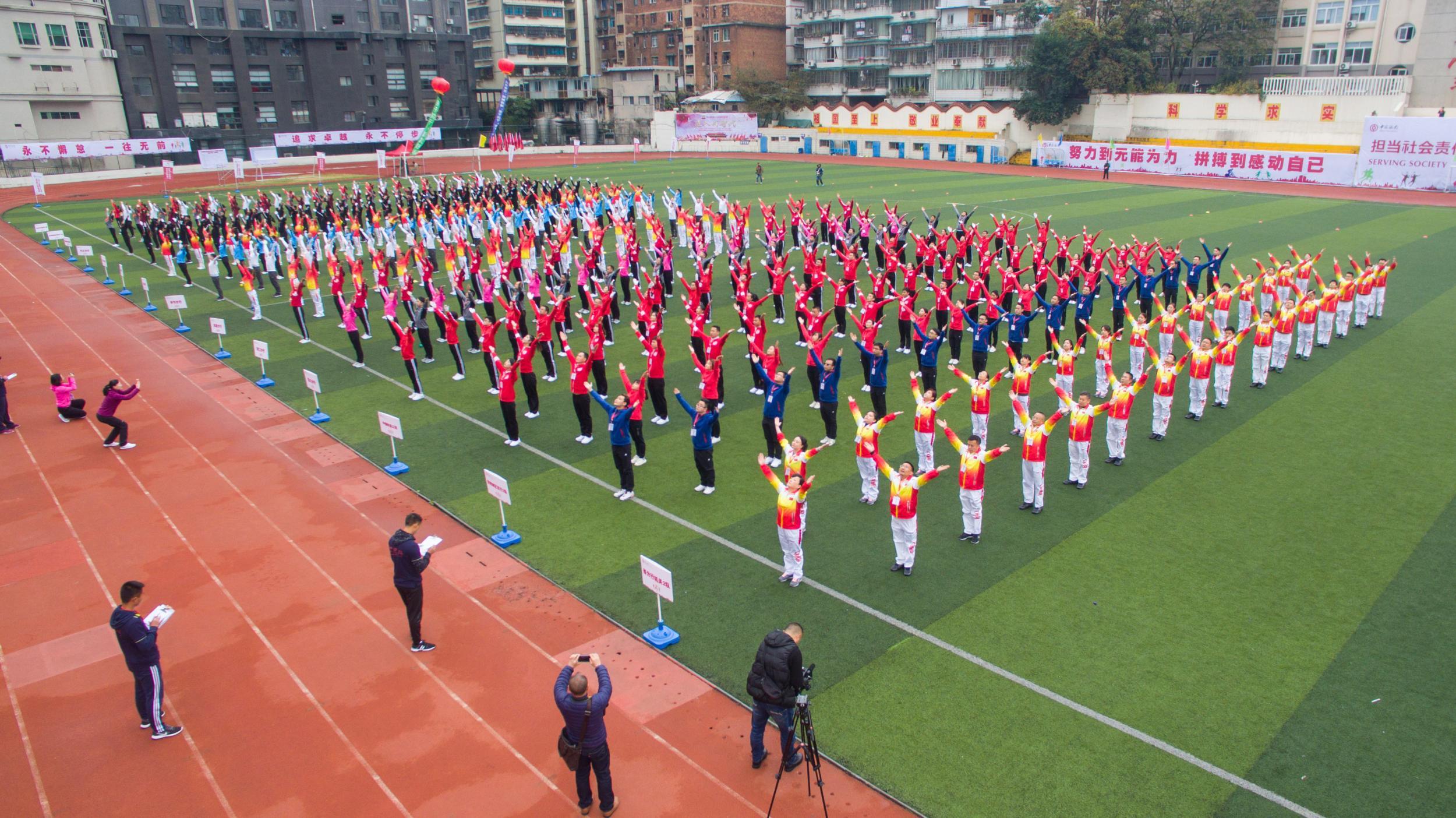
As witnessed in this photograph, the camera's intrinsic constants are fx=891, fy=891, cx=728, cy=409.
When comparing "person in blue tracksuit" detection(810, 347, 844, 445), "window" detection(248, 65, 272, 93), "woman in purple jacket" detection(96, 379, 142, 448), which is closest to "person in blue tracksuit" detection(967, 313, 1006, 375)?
"person in blue tracksuit" detection(810, 347, 844, 445)

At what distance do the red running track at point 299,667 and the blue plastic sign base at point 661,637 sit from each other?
13 centimetres

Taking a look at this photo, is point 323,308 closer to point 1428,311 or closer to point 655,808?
point 655,808

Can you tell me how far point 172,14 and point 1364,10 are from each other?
90.2m

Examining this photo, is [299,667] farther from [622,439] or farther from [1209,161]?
[1209,161]

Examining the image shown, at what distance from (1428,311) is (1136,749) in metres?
22.0

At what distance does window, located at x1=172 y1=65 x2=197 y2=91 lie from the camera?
73875 mm

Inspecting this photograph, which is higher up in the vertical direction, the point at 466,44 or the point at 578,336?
the point at 466,44

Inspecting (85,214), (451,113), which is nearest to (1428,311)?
(85,214)

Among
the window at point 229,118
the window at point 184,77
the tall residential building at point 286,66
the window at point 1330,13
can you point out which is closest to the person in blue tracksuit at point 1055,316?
the window at point 1330,13

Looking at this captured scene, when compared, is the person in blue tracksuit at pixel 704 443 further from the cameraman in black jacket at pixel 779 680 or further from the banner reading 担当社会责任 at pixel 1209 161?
the banner reading 担当社会责任 at pixel 1209 161

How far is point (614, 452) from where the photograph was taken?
14.0 m

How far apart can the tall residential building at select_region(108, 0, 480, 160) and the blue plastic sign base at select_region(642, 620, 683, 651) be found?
258ft

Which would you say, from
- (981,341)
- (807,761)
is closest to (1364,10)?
(981,341)

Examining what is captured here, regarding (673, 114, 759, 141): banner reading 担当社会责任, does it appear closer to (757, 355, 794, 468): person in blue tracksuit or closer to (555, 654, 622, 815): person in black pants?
(757, 355, 794, 468): person in blue tracksuit
